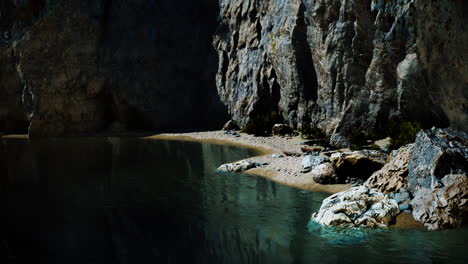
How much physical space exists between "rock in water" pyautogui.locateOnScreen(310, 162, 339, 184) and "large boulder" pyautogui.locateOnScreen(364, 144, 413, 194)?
248 centimetres

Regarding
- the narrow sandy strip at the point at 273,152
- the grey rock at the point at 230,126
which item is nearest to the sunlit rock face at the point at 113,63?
the grey rock at the point at 230,126

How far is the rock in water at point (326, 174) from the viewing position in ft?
60.8

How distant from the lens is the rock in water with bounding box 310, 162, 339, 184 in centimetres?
1855

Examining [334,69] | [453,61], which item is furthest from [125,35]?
[453,61]

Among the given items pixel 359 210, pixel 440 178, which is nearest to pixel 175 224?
pixel 359 210

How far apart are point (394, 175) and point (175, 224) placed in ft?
26.3

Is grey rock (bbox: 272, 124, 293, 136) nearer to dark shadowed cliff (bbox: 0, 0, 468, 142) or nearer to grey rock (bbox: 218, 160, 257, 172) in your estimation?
dark shadowed cliff (bbox: 0, 0, 468, 142)

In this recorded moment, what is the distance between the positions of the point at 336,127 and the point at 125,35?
27.9 m

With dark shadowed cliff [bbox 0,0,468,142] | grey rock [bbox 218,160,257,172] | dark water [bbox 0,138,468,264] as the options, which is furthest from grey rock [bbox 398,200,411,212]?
dark shadowed cliff [bbox 0,0,468,142]

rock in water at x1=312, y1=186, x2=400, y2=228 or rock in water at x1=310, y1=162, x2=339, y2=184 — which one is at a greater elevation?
rock in water at x1=310, y1=162, x2=339, y2=184

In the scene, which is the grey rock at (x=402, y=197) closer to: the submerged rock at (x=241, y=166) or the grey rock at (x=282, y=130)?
the submerged rock at (x=241, y=166)

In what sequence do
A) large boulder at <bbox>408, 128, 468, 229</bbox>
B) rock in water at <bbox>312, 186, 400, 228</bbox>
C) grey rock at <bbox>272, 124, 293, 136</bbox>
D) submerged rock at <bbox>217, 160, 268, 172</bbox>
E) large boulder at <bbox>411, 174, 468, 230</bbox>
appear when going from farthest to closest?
grey rock at <bbox>272, 124, 293, 136</bbox> → submerged rock at <bbox>217, 160, 268, 172</bbox> → rock in water at <bbox>312, 186, 400, 228</bbox> → large boulder at <bbox>408, 128, 468, 229</bbox> → large boulder at <bbox>411, 174, 468, 230</bbox>

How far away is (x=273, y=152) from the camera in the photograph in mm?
28484

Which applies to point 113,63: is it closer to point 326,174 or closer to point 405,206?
point 326,174
